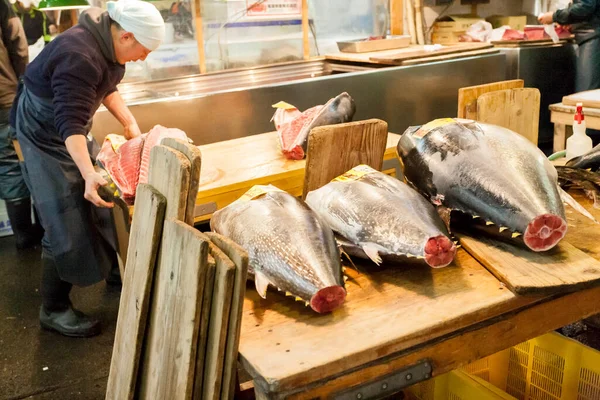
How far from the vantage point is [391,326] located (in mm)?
1376

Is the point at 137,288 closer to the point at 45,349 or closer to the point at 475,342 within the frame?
the point at 475,342

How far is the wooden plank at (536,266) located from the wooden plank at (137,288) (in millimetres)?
868

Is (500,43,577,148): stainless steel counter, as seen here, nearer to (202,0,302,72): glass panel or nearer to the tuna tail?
(202,0,302,72): glass panel

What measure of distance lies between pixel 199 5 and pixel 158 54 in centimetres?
57

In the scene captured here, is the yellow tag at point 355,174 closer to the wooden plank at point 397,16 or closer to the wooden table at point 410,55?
the wooden table at point 410,55

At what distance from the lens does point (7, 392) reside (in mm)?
3055

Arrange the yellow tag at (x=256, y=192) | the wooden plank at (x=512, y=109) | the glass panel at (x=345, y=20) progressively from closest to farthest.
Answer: the yellow tag at (x=256, y=192)
the wooden plank at (x=512, y=109)
the glass panel at (x=345, y=20)

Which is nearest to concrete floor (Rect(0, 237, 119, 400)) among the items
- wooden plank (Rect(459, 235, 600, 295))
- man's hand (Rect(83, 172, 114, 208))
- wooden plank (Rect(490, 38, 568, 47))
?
man's hand (Rect(83, 172, 114, 208))

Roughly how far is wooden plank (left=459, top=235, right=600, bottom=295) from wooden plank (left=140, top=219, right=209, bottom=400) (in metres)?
0.76

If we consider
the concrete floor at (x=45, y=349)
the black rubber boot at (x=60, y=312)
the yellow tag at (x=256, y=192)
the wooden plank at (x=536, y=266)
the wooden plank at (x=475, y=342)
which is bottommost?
the concrete floor at (x=45, y=349)

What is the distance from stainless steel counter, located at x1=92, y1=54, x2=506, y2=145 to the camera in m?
4.02

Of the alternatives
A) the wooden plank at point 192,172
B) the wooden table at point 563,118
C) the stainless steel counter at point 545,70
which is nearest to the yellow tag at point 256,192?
the wooden plank at point 192,172

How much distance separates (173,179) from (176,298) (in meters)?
0.31

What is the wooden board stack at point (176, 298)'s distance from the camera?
4.49 ft
